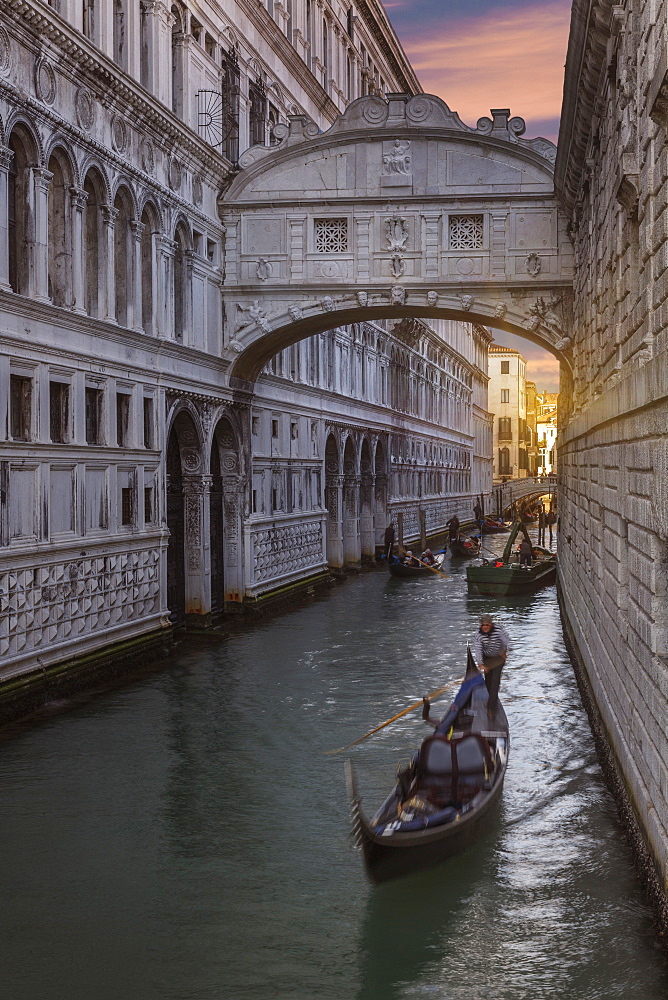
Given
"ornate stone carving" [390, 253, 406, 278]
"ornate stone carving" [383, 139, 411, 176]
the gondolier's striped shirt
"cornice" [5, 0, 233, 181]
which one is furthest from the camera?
"ornate stone carving" [390, 253, 406, 278]

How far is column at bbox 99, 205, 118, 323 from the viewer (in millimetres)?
15117

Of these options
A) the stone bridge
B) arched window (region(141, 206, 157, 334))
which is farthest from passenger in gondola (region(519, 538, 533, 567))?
arched window (region(141, 206, 157, 334))

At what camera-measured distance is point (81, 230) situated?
1433 centimetres

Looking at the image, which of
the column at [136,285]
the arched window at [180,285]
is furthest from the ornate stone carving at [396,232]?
the column at [136,285]

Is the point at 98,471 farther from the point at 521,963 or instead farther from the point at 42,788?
the point at 521,963

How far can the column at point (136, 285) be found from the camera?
630 inches

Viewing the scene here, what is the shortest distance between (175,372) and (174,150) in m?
3.19

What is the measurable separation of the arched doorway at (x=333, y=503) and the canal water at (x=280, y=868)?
46.7 feet

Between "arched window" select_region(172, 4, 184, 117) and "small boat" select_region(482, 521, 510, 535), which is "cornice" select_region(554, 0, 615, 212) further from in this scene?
"small boat" select_region(482, 521, 510, 535)

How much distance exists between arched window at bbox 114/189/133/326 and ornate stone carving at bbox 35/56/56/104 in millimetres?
2453

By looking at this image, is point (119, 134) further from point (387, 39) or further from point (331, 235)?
point (387, 39)

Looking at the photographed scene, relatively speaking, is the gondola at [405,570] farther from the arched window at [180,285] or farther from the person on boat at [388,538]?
the arched window at [180,285]

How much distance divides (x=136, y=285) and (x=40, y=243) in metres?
3.08

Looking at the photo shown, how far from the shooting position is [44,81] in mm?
13227
